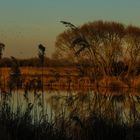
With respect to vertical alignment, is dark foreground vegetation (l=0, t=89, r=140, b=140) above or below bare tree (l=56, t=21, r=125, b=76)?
below

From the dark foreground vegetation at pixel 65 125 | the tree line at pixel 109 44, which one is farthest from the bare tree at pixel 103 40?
the dark foreground vegetation at pixel 65 125

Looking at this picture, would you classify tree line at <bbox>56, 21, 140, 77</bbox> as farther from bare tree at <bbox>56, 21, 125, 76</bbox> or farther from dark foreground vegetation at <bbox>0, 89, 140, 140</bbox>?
dark foreground vegetation at <bbox>0, 89, 140, 140</bbox>

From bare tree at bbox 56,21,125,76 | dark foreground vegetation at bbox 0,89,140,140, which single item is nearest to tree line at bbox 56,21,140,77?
bare tree at bbox 56,21,125,76

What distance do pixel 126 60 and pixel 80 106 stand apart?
102 feet

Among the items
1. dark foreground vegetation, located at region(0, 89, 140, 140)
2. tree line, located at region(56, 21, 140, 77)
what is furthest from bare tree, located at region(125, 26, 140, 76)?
dark foreground vegetation, located at region(0, 89, 140, 140)

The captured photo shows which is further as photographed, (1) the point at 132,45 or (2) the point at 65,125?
(1) the point at 132,45

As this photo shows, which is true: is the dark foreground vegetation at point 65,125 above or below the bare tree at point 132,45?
below

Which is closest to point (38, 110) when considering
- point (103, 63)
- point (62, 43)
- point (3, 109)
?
point (3, 109)

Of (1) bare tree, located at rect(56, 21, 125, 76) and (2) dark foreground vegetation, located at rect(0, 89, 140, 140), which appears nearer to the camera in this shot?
(2) dark foreground vegetation, located at rect(0, 89, 140, 140)

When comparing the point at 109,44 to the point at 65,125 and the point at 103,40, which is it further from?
the point at 65,125

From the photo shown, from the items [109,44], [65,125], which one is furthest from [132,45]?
[65,125]

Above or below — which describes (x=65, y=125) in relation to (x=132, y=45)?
below

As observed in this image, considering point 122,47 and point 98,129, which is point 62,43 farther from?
point 98,129

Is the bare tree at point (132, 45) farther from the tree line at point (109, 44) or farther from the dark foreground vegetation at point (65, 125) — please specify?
the dark foreground vegetation at point (65, 125)
